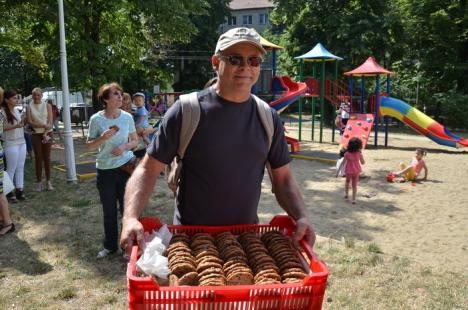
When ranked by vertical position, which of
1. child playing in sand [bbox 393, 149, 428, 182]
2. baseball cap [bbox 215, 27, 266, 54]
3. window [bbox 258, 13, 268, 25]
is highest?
window [bbox 258, 13, 268, 25]

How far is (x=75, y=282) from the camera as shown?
4543 mm

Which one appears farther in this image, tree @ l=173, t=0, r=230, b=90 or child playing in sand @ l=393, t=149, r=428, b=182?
tree @ l=173, t=0, r=230, b=90

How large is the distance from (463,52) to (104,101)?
930 inches

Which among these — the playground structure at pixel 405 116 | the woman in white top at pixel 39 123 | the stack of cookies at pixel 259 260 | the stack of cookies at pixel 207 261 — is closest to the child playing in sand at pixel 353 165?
the woman in white top at pixel 39 123

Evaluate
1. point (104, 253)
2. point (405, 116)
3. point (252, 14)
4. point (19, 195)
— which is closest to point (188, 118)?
point (104, 253)

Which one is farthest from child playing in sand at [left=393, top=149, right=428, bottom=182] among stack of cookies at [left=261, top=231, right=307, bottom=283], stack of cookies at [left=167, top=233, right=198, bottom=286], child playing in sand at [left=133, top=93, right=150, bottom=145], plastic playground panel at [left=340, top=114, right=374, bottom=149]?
stack of cookies at [left=167, top=233, right=198, bottom=286]

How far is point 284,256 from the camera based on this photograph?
1.85 metres

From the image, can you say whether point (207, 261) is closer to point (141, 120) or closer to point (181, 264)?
point (181, 264)

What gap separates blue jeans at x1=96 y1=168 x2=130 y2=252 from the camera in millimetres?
5055

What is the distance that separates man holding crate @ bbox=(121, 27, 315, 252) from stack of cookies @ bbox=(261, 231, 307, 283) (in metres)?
0.10

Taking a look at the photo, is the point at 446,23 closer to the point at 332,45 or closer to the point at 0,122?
the point at 332,45

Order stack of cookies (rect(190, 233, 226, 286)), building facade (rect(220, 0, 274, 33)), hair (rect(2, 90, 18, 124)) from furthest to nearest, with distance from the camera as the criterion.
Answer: building facade (rect(220, 0, 274, 33)), hair (rect(2, 90, 18, 124)), stack of cookies (rect(190, 233, 226, 286))

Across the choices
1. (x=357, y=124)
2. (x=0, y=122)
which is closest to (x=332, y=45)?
(x=357, y=124)

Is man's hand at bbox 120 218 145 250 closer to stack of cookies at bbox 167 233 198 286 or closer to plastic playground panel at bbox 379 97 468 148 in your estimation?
stack of cookies at bbox 167 233 198 286
